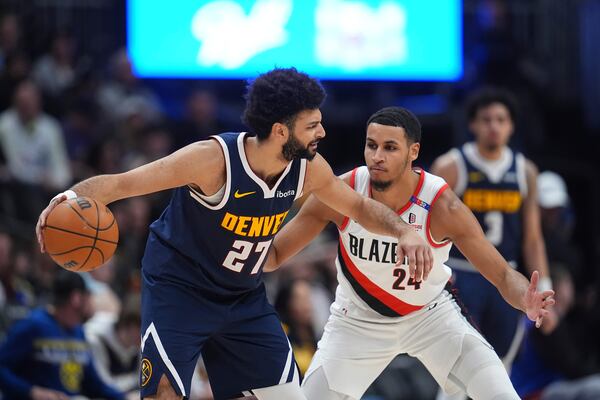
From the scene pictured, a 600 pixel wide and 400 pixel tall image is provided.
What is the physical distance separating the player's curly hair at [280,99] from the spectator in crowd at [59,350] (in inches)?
138

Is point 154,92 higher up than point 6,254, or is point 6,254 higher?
point 154,92

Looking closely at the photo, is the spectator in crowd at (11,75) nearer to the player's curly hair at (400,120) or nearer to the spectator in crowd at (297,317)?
the spectator in crowd at (297,317)

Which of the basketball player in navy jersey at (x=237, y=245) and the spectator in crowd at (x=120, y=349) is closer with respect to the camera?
the basketball player in navy jersey at (x=237, y=245)

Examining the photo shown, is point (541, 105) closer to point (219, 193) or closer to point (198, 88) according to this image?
point (198, 88)

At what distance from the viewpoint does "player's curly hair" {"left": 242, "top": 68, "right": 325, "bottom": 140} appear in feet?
19.7

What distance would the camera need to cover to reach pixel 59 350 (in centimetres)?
905

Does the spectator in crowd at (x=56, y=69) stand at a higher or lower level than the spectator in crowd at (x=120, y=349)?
higher

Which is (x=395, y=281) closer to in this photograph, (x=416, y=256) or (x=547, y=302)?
(x=416, y=256)

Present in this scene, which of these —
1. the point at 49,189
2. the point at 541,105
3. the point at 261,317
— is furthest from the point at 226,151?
the point at 541,105

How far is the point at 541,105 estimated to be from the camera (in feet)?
54.2

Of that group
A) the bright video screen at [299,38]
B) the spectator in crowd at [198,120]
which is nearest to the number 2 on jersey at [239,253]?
the spectator in crowd at [198,120]

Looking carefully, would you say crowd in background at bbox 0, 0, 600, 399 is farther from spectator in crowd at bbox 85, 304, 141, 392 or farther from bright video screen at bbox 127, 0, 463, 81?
bright video screen at bbox 127, 0, 463, 81

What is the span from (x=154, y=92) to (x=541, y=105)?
6057 millimetres

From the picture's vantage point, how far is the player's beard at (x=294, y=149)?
600 cm
